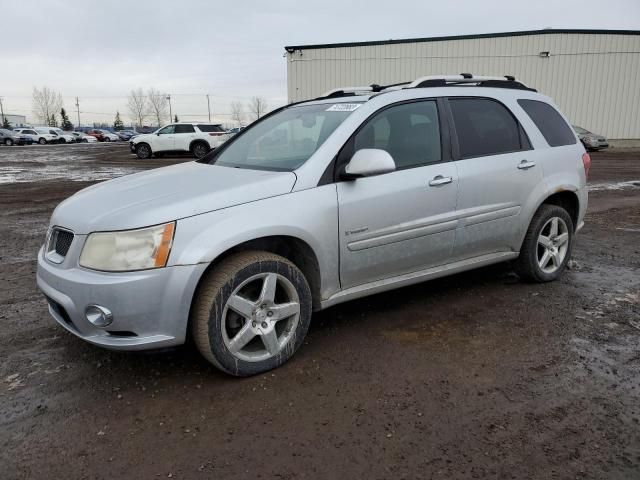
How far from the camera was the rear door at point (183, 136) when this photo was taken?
2353cm

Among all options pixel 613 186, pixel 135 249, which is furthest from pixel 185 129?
pixel 135 249

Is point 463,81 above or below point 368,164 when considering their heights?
above

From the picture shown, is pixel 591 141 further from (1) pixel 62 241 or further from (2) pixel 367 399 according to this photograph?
(1) pixel 62 241

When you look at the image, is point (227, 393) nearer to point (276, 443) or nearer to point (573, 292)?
point (276, 443)

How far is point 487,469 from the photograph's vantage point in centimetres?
231

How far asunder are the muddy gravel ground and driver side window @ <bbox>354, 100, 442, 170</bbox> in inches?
48.5

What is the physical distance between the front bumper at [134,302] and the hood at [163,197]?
27 centimetres

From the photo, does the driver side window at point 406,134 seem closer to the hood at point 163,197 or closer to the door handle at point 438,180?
the door handle at point 438,180

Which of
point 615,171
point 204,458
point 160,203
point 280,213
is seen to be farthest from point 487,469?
point 615,171

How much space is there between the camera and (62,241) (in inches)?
124

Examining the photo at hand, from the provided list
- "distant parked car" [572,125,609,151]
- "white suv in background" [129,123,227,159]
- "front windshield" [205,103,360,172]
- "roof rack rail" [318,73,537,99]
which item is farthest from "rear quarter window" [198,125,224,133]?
"roof rack rail" [318,73,537,99]

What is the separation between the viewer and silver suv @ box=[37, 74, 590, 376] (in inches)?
112

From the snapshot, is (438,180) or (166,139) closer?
(438,180)

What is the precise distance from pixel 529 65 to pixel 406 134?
98.8 ft
